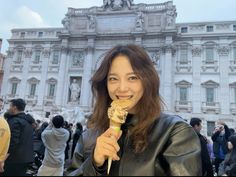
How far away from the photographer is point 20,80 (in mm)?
26797

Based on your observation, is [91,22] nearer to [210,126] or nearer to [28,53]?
[28,53]

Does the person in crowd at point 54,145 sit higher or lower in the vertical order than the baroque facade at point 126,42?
lower

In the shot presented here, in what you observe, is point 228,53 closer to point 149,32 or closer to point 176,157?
point 149,32

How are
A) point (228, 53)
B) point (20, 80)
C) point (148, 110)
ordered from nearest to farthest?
point (148, 110)
point (228, 53)
point (20, 80)

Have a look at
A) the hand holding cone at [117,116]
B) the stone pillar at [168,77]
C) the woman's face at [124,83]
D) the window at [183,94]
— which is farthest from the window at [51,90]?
the hand holding cone at [117,116]

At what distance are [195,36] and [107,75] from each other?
920 inches

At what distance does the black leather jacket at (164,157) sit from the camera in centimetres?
118

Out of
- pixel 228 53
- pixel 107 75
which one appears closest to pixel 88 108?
pixel 228 53

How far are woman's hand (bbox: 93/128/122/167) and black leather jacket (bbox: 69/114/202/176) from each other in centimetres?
8

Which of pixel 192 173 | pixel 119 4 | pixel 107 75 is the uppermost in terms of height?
pixel 119 4

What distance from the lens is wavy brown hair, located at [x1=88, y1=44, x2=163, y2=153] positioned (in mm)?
1352

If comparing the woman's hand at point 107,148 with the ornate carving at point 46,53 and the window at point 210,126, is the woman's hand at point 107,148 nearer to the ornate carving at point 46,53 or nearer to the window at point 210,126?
the window at point 210,126

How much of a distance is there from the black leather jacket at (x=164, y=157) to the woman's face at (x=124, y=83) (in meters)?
0.24

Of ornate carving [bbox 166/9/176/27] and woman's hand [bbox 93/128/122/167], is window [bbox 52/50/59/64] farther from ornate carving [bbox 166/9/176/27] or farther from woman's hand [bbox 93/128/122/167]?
woman's hand [bbox 93/128/122/167]
